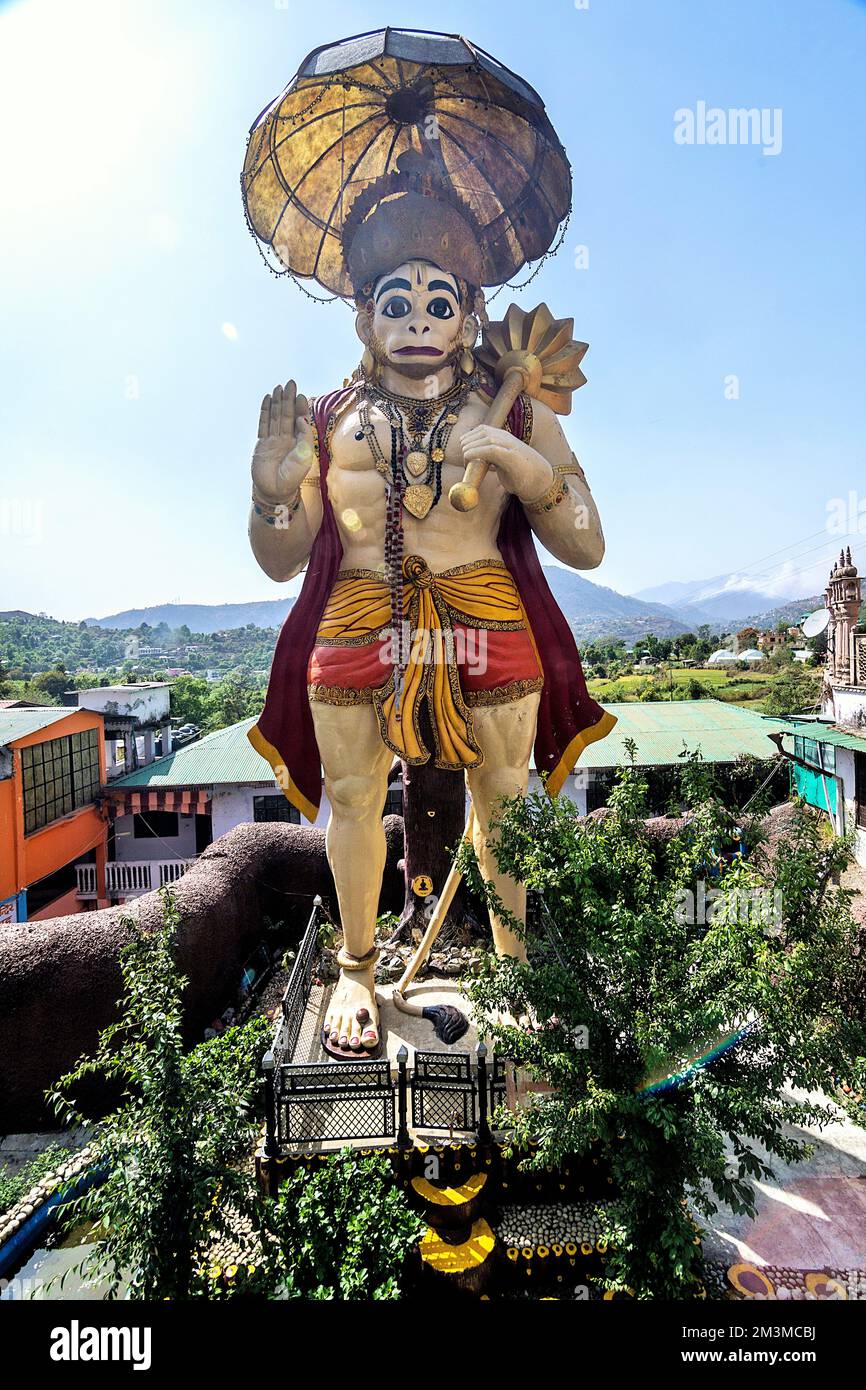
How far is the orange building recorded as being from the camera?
14047 mm

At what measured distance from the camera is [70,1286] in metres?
4.67

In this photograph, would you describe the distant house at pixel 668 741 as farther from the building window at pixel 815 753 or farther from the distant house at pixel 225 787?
the building window at pixel 815 753

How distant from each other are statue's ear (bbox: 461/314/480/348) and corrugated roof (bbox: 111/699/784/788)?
10.2 m

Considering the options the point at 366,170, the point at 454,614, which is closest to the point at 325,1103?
the point at 454,614

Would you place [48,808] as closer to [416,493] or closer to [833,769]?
[416,493]

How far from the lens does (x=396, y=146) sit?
18.1 ft

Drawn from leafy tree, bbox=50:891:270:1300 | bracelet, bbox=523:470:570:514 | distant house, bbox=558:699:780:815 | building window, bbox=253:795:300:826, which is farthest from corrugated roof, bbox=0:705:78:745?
bracelet, bbox=523:470:570:514

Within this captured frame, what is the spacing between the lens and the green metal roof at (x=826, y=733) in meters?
15.0

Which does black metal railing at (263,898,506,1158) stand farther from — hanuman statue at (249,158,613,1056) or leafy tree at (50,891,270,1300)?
leafy tree at (50,891,270,1300)

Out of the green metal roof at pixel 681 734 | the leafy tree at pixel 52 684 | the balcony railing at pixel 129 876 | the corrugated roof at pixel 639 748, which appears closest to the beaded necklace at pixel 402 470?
the corrugated roof at pixel 639 748

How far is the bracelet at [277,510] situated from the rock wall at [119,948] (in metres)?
4.48
